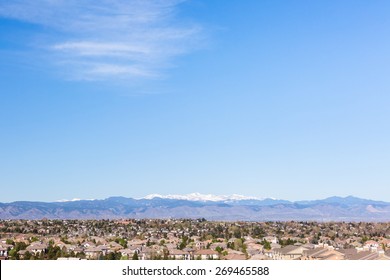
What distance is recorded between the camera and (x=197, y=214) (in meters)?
183

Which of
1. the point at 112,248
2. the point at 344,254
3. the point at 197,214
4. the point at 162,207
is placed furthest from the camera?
the point at 162,207

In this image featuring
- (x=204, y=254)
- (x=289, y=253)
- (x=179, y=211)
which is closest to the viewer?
(x=204, y=254)

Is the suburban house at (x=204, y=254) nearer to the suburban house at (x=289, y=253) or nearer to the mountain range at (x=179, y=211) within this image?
the suburban house at (x=289, y=253)

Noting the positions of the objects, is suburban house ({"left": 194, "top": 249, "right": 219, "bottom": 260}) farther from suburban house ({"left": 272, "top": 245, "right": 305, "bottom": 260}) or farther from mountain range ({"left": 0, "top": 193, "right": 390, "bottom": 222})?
mountain range ({"left": 0, "top": 193, "right": 390, "bottom": 222})

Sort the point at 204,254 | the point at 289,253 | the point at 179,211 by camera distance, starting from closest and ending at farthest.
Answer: the point at 204,254 → the point at 289,253 → the point at 179,211

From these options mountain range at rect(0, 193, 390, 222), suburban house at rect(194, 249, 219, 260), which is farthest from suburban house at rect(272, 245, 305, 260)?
mountain range at rect(0, 193, 390, 222)

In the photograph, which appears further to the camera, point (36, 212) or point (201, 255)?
point (36, 212)

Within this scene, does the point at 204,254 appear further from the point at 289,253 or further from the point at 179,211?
the point at 179,211

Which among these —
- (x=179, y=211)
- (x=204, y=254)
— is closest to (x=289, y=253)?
(x=204, y=254)
